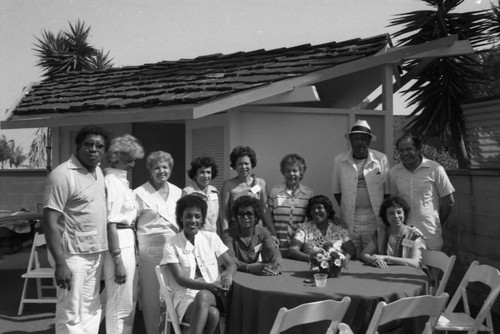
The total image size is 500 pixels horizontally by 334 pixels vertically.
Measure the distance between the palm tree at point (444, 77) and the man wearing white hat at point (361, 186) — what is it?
5.37 metres

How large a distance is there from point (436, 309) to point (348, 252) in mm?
1746

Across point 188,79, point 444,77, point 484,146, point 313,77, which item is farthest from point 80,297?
point 444,77

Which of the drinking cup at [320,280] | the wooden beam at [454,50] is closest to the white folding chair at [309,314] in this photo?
the drinking cup at [320,280]

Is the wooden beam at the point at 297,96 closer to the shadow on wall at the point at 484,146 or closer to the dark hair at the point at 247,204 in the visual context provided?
the dark hair at the point at 247,204

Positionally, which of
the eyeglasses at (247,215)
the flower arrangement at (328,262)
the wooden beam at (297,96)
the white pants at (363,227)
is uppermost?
the wooden beam at (297,96)

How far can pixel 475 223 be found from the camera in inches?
255

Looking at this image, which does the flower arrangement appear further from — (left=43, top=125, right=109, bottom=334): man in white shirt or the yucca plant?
the yucca plant

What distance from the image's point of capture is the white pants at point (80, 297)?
3.88 m

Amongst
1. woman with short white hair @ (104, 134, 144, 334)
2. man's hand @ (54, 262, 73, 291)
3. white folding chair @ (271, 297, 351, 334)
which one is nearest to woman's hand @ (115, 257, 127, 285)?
woman with short white hair @ (104, 134, 144, 334)

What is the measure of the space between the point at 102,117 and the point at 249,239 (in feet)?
10.4

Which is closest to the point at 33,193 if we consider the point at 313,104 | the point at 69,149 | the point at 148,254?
the point at 69,149

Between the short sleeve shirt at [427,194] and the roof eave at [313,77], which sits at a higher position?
the roof eave at [313,77]

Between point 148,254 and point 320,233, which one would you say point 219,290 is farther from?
point 320,233

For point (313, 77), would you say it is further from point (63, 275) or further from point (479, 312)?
point (63, 275)
